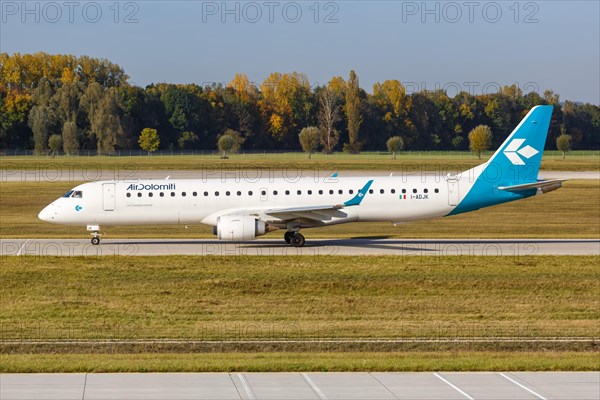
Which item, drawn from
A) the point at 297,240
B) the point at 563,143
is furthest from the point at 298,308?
the point at 563,143

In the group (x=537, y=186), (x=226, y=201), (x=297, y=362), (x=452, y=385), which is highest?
(x=537, y=186)

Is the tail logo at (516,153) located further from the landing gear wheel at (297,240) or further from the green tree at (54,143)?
the green tree at (54,143)

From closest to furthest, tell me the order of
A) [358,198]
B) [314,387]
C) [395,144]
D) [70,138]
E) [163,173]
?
[314,387]
[358,198]
[163,173]
[70,138]
[395,144]

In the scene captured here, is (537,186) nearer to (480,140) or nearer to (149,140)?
(480,140)

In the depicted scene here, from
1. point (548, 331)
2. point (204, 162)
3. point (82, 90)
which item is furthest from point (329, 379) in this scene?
point (82, 90)

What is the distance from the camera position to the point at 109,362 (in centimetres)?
1847

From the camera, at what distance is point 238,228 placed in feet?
121

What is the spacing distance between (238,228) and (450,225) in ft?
67.4

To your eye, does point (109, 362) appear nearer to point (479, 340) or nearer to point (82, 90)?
point (479, 340)

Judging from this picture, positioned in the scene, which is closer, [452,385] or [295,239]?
[452,385]

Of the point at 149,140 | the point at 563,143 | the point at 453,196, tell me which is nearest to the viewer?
the point at 453,196

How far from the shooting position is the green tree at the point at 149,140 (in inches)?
5054

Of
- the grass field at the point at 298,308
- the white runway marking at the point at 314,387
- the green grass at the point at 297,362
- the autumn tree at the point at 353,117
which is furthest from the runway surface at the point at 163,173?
the white runway marking at the point at 314,387

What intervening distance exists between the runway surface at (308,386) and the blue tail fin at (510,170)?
22.5m
